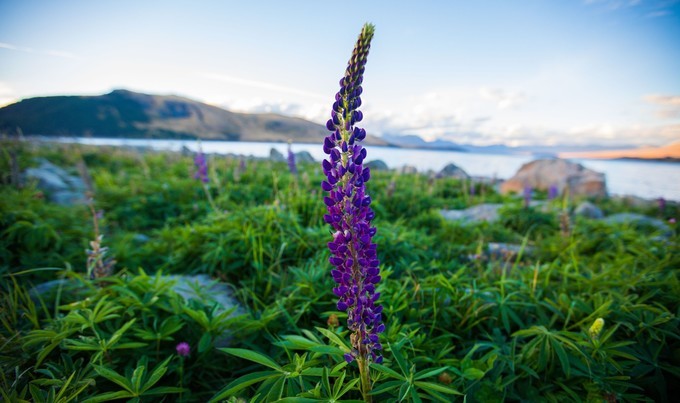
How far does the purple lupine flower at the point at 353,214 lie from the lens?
1430 millimetres

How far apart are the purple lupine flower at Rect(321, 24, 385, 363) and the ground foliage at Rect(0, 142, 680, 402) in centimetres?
24

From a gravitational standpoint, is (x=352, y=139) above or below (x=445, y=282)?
above

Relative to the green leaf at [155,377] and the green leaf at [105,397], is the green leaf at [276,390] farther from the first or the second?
the green leaf at [105,397]

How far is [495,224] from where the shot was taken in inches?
247

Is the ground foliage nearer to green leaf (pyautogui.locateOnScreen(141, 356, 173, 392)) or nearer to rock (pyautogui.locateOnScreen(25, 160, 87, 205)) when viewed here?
green leaf (pyautogui.locateOnScreen(141, 356, 173, 392))

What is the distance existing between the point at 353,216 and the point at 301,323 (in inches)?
59.6

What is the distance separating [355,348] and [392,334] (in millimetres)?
644

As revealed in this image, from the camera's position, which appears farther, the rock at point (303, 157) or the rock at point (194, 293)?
the rock at point (303, 157)

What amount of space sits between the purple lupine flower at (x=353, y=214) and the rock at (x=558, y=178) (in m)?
13.7

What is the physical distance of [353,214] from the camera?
1.43m

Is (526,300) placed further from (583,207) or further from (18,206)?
(583,207)

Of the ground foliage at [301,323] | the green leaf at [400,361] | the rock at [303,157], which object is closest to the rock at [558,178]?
the rock at [303,157]

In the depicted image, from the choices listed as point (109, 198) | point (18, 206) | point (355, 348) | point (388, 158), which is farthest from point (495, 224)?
point (388, 158)

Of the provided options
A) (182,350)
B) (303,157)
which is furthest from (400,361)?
(303,157)
